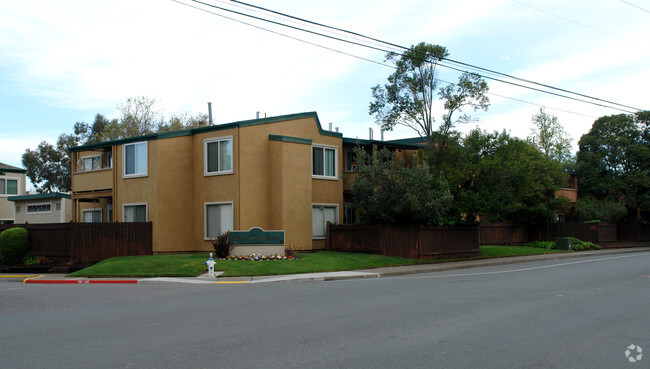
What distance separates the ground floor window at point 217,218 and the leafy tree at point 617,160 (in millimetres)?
32354

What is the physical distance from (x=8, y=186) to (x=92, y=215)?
20240mm

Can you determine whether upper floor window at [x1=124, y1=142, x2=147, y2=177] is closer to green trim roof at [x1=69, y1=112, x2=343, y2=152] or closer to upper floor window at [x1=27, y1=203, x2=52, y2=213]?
green trim roof at [x1=69, y1=112, x2=343, y2=152]

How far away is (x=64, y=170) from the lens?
63.2 metres

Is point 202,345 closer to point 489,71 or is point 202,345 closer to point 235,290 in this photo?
point 235,290

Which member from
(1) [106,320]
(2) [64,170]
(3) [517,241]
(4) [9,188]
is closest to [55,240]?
(1) [106,320]

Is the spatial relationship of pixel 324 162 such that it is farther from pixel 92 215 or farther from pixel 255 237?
pixel 92 215

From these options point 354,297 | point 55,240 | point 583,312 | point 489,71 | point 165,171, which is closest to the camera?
point 583,312

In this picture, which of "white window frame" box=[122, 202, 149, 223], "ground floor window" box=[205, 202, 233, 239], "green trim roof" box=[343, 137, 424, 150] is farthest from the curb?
"green trim roof" box=[343, 137, 424, 150]

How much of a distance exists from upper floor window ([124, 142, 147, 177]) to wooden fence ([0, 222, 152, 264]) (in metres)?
3.14

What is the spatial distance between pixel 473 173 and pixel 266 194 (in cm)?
982

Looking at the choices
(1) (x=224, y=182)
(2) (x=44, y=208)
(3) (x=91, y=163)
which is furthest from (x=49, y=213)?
(1) (x=224, y=182)

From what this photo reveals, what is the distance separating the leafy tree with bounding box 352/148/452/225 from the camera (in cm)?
2300

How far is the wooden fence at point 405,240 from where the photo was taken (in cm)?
2430

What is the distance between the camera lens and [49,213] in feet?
115
